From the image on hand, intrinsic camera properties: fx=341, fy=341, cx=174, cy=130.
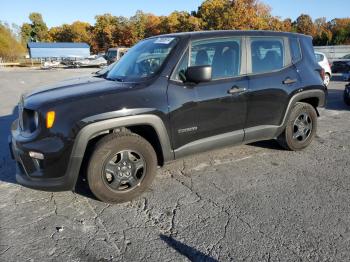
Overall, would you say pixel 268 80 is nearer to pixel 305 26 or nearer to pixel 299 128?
pixel 299 128

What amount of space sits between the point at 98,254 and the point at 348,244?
2080mm

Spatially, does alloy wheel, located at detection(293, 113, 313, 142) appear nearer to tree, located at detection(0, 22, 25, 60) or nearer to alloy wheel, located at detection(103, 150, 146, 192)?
alloy wheel, located at detection(103, 150, 146, 192)

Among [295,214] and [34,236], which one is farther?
[295,214]

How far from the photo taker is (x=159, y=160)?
3.94 meters

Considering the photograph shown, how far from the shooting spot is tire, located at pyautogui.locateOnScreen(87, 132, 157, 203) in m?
3.44

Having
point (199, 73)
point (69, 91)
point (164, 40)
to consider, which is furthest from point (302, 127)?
point (69, 91)

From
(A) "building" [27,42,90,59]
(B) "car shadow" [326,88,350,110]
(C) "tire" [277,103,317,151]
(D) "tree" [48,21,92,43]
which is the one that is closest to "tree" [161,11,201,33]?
(A) "building" [27,42,90,59]

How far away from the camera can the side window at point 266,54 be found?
4.44 meters

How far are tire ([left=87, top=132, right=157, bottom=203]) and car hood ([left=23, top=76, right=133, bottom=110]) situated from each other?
50 centimetres

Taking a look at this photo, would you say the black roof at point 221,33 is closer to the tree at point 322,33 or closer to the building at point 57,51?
the building at point 57,51

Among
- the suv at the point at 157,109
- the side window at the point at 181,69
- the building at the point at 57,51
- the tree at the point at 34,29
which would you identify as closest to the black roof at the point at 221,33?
the suv at the point at 157,109

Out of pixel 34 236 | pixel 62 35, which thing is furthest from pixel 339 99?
pixel 62 35

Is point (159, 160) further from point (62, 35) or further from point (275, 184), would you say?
point (62, 35)

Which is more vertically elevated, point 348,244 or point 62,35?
point 62,35
